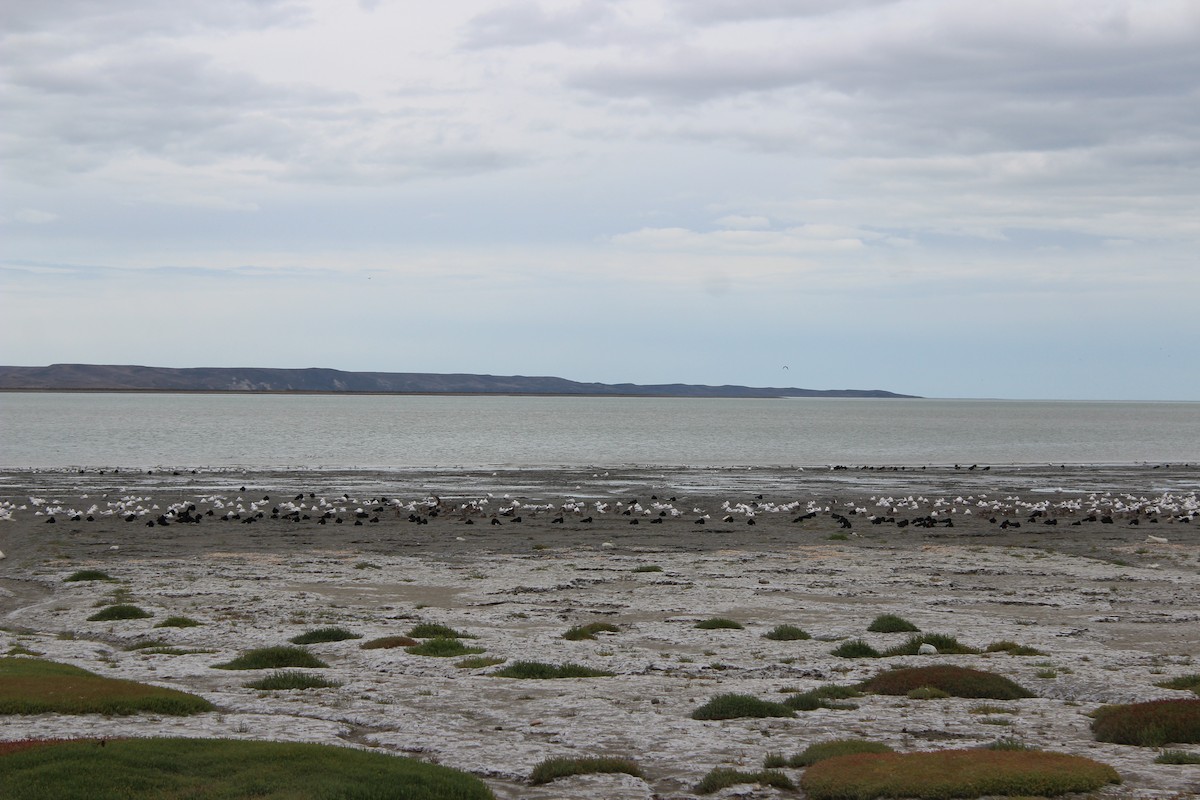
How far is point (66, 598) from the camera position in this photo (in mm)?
25781

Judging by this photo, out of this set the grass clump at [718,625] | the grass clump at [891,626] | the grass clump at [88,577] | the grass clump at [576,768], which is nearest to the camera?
the grass clump at [576,768]

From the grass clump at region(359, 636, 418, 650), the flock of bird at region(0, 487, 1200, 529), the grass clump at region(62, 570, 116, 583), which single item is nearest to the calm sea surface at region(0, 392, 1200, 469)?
the flock of bird at region(0, 487, 1200, 529)

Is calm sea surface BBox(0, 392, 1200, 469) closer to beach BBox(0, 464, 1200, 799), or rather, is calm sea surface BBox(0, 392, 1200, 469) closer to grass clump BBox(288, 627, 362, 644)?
beach BBox(0, 464, 1200, 799)

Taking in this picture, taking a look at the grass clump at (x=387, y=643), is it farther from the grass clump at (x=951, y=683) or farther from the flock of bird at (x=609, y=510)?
the flock of bird at (x=609, y=510)

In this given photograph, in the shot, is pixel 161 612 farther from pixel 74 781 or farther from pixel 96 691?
pixel 74 781

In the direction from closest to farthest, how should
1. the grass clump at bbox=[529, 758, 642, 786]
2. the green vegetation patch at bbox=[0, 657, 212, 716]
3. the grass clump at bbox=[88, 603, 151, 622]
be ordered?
the grass clump at bbox=[529, 758, 642, 786] < the green vegetation patch at bbox=[0, 657, 212, 716] < the grass clump at bbox=[88, 603, 151, 622]

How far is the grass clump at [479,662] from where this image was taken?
57.8ft

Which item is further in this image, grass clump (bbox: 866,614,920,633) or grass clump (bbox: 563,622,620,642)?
grass clump (bbox: 866,614,920,633)

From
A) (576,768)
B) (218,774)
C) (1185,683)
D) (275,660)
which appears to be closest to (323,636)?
(275,660)

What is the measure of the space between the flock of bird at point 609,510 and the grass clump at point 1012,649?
80.9ft

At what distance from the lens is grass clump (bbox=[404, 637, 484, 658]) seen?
60.8 feet

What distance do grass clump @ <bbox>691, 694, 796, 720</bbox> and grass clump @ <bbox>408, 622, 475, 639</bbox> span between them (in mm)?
6995

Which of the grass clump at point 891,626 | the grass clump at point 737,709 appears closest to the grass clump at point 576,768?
the grass clump at point 737,709

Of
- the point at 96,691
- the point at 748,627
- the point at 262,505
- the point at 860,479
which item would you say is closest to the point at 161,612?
the point at 96,691
